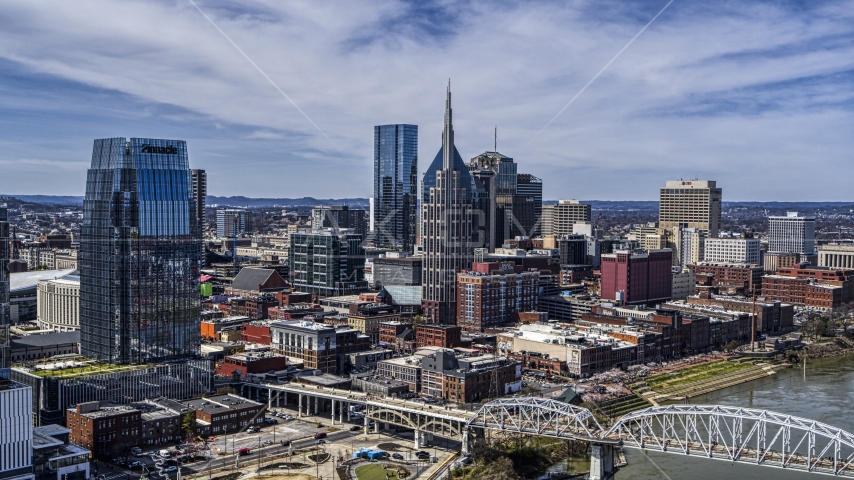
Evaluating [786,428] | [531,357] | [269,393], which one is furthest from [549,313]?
[786,428]

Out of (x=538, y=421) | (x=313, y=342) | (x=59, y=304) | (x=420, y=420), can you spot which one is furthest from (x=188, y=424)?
(x=59, y=304)

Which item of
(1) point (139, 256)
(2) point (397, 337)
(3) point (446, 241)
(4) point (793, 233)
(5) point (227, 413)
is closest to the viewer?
(5) point (227, 413)

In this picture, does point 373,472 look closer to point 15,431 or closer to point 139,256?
point 15,431

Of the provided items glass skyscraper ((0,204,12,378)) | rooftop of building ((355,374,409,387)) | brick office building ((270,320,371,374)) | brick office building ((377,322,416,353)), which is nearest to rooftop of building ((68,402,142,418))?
glass skyscraper ((0,204,12,378))

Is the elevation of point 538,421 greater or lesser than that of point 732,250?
lesser

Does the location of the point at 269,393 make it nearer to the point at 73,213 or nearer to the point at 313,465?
the point at 313,465

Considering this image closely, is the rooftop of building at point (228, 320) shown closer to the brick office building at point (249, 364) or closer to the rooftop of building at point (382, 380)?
the brick office building at point (249, 364)

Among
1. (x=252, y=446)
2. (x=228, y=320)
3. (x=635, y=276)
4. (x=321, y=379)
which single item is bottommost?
(x=252, y=446)

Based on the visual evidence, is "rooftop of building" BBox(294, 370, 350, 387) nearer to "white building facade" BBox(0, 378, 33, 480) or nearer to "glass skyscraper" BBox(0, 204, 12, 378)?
"glass skyscraper" BBox(0, 204, 12, 378)

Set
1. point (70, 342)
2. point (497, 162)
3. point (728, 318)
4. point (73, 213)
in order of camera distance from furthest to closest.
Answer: point (73, 213) → point (497, 162) → point (728, 318) → point (70, 342)
